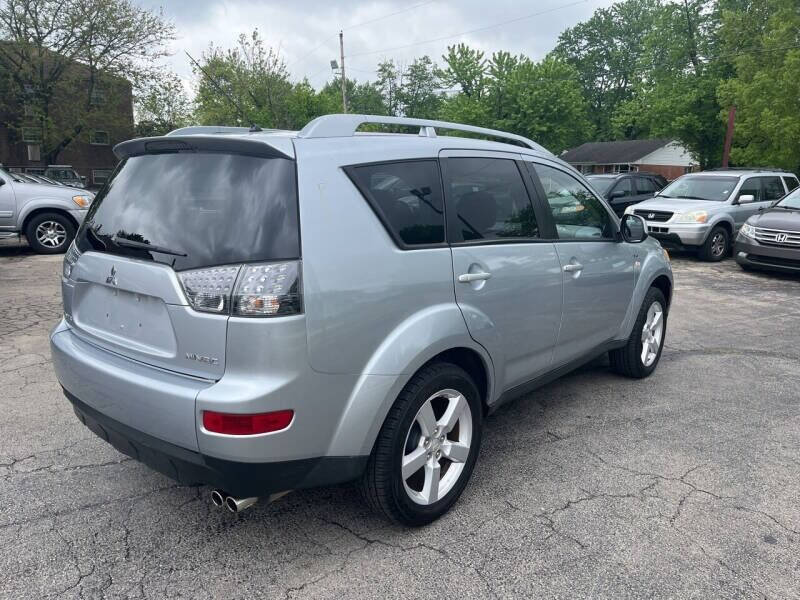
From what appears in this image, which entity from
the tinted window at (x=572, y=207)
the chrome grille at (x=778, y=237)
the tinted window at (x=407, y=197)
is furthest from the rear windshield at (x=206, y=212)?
the chrome grille at (x=778, y=237)

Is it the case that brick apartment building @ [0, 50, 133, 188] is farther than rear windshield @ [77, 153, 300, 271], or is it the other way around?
brick apartment building @ [0, 50, 133, 188]

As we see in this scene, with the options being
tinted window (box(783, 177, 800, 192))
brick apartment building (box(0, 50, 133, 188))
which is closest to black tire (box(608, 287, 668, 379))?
tinted window (box(783, 177, 800, 192))

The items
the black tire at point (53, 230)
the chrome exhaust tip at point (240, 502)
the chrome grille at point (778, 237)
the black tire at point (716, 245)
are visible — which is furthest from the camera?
the black tire at point (716, 245)

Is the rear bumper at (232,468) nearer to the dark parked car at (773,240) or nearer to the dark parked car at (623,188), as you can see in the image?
the dark parked car at (773,240)

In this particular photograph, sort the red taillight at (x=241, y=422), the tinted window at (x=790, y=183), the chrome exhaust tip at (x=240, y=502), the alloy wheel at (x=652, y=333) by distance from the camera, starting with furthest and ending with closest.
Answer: the tinted window at (x=790, y=183), the alloy wheel at (x=652, y=333), the chrome exhaust tip at (x=240, y=502), the red taillight at (x=241, y=422)

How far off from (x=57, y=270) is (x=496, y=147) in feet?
27.4

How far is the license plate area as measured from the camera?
91.3 inches

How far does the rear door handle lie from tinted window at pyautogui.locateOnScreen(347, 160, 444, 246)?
0.20 m

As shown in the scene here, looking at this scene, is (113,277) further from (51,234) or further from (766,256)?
(766,256)

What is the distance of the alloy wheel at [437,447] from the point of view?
267cm

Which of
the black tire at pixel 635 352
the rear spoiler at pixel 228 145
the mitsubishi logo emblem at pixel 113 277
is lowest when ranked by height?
the black tire at pixel 635 352

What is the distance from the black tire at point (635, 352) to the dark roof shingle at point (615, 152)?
5364 centimetres

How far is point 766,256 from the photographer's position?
9922 mm

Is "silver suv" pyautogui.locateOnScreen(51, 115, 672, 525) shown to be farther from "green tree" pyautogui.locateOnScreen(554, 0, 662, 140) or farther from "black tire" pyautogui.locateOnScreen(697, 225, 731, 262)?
"green tree" pyautogui.locateOnScreen(554, 0, 662, 140)
